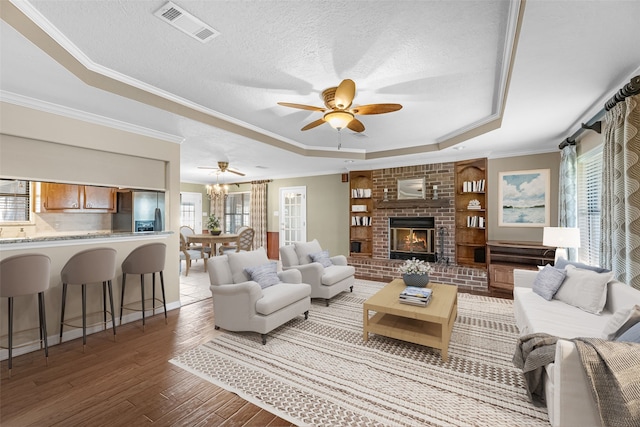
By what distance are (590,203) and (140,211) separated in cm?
621

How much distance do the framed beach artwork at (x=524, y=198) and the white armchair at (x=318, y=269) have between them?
10.6 ft

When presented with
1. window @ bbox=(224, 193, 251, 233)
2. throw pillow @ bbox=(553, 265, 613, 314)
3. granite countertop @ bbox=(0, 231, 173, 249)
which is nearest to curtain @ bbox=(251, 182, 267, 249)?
window @ bbox=(224, 193, 251, 233)

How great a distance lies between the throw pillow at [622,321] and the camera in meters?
1.71

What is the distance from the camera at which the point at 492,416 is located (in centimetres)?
191

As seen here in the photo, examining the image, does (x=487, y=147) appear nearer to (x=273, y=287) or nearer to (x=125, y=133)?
(x=273, y=287)

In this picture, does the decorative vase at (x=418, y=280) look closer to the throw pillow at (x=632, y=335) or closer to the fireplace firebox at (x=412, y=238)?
the throw pillow at (x=632, y=335)

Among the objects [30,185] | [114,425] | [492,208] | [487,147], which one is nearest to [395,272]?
[492,208]

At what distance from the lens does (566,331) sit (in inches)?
89.0

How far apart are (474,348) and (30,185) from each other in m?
5.60

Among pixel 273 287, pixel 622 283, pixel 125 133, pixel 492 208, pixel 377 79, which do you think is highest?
pixel 377 79

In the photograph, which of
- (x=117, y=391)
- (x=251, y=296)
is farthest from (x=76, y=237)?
(x=251, y=296)

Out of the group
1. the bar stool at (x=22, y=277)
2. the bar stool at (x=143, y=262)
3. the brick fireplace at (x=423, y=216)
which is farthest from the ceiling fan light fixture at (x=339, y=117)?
the brick fireplace at (x=423, y=216)

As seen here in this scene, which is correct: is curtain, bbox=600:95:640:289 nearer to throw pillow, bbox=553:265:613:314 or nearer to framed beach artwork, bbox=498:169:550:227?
throw pillow, bbox=553:265:613:314

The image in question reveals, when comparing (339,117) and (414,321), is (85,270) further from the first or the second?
(414,321)
